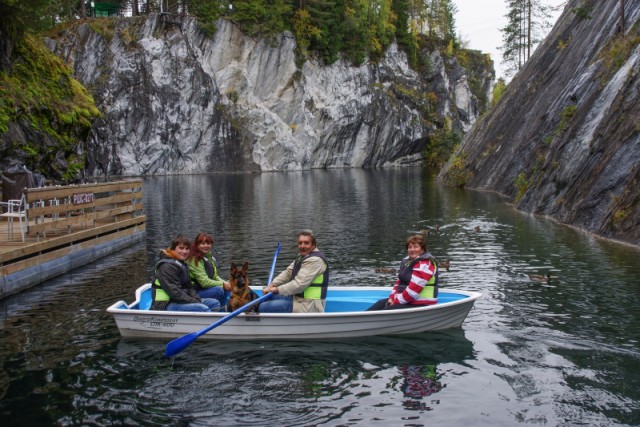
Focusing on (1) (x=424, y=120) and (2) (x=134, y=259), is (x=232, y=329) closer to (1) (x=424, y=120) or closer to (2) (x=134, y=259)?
(2) (x=134, y=259)

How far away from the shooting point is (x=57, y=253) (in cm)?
1872

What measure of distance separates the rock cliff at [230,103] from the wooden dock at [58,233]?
39.5 m

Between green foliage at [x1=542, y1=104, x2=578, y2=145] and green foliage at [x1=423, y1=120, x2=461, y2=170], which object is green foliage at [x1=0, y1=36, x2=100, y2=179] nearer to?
green foliage at [x1=542, y1=104, x2=578, y2=145]

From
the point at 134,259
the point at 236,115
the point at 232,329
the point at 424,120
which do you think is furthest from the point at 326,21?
the point at 232,329

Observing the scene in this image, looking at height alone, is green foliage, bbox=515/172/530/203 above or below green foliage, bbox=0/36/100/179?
below

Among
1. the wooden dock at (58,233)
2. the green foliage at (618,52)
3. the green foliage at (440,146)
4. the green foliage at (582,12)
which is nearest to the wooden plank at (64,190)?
the wooden dock at (58,233)

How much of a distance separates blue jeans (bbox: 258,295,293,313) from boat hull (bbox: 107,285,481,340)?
46cm

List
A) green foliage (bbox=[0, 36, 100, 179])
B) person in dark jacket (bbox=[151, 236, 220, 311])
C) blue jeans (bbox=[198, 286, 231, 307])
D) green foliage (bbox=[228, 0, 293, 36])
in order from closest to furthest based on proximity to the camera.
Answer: person in dark jacket (bbox=[151, 236, 220, 311])
blue jeans (bbox=[198, 286, 231, 307])
green foliage (bbox=[0, 36, 100, 179])
green foliage (bbox=[228, 0, 293, 36])

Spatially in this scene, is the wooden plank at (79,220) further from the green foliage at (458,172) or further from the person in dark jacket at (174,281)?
the green foliage at (458,172)

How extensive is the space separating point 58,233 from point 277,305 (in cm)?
1140

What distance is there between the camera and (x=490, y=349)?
1177cm

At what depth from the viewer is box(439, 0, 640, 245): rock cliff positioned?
24.2 metres

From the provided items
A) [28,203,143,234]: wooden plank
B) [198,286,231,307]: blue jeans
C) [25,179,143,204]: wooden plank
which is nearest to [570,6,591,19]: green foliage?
[25,179,143,204]: wooden plank

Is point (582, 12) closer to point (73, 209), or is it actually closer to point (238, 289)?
point (73, 209)
